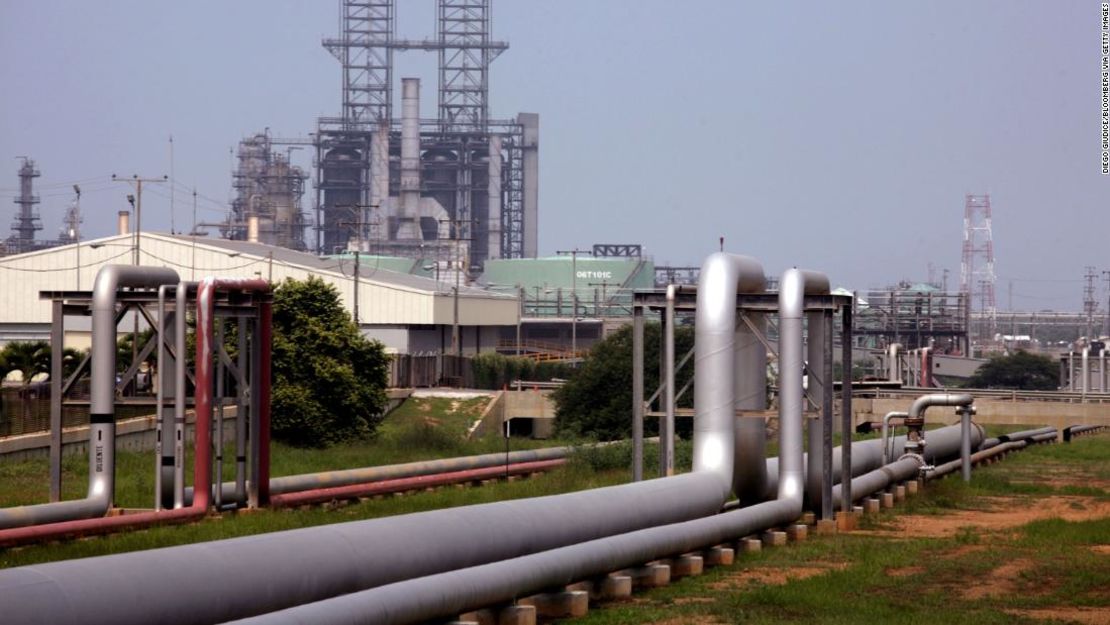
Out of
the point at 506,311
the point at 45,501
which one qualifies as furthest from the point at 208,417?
the point at 506,311

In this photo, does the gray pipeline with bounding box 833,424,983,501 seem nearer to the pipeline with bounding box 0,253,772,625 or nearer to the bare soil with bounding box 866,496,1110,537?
the bare soil with bounding box 866,496,1110,537

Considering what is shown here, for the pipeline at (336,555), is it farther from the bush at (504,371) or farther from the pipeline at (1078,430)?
the bush at (504,371)

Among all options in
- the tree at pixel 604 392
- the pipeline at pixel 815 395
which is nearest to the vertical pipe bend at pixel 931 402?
the pipeline at pixel 815 395

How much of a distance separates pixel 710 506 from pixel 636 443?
7.96 feet

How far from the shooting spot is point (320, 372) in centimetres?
4444

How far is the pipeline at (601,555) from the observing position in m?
11.3

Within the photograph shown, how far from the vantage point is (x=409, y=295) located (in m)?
83.0

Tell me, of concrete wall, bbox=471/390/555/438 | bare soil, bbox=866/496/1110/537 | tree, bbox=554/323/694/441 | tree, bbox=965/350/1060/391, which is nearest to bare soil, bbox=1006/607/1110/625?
bare soil, bbox=866/496/1110/537

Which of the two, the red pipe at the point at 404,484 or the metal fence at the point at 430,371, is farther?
the metal fence at the point at 430,371

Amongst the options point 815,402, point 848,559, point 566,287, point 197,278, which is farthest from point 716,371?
point 566,287

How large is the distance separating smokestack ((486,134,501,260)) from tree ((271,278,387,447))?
140106 mm

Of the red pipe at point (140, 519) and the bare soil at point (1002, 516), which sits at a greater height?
the red pipe at point (140, 519)

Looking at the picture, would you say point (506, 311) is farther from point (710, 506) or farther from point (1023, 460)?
point (710, 506)

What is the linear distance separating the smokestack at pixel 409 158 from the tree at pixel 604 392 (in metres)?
129
